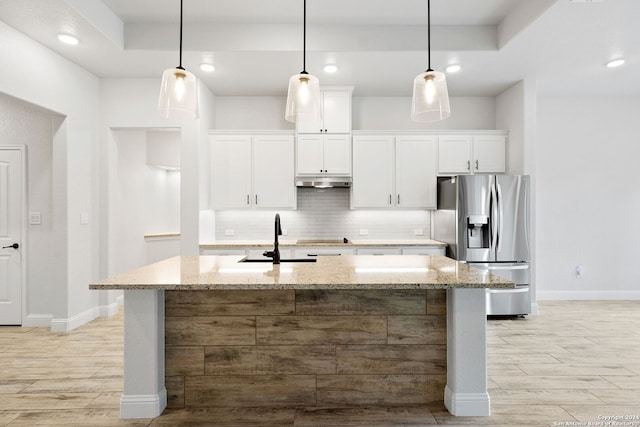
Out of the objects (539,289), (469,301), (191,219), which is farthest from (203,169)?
(539,289)

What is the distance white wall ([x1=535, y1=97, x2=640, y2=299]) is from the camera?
5.64 metres

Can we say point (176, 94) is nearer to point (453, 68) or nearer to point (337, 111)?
point (337, 111)

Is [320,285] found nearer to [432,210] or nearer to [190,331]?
[190,331]

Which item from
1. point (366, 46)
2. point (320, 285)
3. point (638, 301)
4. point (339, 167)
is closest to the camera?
point (320, 285)

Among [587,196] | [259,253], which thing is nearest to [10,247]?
[259,253]

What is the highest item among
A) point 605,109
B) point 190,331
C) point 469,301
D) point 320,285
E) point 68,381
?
point 605,109

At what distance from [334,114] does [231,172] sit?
4.93 ft

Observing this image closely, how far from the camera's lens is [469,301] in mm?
2424

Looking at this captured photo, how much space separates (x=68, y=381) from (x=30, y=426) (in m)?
0.65

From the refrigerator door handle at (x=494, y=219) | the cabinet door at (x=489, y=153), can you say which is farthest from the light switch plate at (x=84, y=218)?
the cabinet door at (x=489, y=153)

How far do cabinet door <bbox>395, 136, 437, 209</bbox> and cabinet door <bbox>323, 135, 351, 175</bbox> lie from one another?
0.67 meters

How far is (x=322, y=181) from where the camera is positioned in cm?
509

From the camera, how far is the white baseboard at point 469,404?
243 centimetres

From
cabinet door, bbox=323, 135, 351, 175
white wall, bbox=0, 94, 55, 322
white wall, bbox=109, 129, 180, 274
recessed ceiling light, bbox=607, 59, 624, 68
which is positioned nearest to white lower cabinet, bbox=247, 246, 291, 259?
cabinet door, bbox=323, 135, 351, 175
